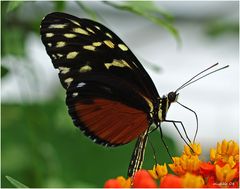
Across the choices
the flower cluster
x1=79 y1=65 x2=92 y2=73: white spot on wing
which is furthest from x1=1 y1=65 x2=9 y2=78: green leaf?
the flower cluster

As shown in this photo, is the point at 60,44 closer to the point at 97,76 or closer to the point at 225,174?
the point at 97,76

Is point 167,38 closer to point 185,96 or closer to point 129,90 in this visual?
point 185,96

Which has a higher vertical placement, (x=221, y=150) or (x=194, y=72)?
(x=194, y=72)

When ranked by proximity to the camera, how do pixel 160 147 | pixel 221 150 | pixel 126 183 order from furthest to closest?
pixel 160 147 < pixel 221 150 < pixel 126 183

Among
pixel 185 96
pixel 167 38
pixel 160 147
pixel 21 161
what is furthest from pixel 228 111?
pixel 21 161

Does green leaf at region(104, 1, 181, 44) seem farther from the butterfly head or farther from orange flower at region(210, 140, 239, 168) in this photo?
orange flower at region(210, 140, 239, 168)

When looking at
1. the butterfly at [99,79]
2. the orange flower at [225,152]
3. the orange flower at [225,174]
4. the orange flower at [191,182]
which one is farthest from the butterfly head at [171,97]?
the orange flower at [191,182]

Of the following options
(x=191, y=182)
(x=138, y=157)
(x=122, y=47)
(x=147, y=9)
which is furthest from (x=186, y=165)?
(x=147, y=9)
